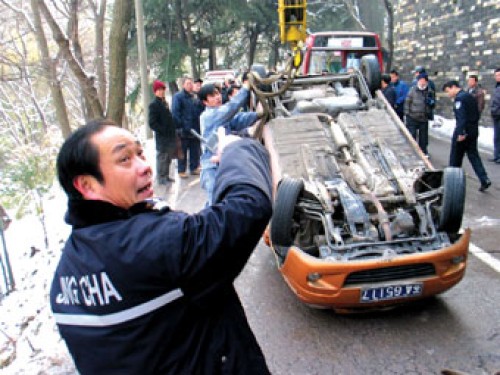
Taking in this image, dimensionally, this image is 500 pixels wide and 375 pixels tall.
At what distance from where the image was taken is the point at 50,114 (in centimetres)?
2903

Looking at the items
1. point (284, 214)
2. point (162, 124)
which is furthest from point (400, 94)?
point (284, 214)

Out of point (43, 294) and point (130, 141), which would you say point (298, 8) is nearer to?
point (43, 294)

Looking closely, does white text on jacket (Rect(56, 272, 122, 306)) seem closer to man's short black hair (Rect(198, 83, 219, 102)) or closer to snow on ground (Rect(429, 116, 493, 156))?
man's short black hair (Rect(198, 83, 219, 102))

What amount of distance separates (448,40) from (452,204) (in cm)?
1218

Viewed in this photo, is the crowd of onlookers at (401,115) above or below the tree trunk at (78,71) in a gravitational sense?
below

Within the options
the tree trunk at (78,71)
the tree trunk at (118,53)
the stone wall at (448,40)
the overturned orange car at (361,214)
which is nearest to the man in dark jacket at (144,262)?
the overturned orange car at (361,214)

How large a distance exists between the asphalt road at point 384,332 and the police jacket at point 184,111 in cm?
482

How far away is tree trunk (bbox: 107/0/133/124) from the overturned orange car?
333 cm

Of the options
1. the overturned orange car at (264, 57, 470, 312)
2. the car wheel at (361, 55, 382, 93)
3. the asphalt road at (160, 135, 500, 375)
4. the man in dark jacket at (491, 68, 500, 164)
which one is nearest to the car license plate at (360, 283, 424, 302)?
the overturned orange car at (264, 57, 470, 312)

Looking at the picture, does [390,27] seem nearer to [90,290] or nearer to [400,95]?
[400,95]

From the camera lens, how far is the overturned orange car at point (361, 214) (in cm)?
356

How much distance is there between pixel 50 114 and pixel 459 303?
1166 inches

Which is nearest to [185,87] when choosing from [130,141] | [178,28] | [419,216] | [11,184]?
[11,184]

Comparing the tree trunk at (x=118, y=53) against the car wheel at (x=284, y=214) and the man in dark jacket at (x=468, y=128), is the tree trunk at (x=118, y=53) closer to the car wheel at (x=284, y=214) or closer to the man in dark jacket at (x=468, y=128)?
the car wheel at (x=284, y=214)
